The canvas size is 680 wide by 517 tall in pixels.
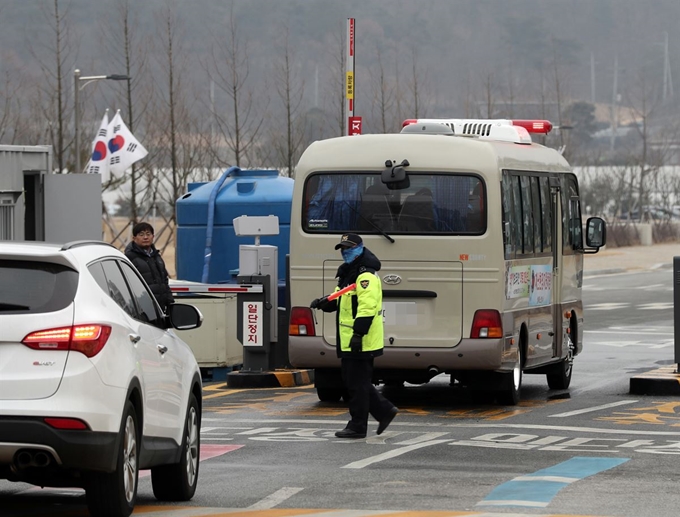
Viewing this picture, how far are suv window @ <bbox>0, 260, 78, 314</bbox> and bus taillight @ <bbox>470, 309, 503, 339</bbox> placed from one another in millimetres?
7976

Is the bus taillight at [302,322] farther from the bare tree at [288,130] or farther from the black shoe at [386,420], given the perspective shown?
the bare tree at [288,130]

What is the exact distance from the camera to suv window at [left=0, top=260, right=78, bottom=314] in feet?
25.5

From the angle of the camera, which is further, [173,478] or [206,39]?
[206,39]

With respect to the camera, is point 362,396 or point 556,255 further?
point 556,255

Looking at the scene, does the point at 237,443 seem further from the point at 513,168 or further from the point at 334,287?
the point at 513,168

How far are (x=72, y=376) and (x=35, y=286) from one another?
516mm

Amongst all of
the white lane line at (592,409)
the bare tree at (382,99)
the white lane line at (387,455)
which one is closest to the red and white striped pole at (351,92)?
the white lane line at (592,409)

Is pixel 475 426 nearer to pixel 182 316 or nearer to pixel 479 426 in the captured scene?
pixel 479 426

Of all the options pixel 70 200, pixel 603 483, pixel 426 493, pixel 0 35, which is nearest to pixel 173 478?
pixel 426 493

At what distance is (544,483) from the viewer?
10227 millimetres

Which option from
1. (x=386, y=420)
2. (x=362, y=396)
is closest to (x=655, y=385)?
(x=386, y=420)

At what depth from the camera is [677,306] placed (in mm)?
17219

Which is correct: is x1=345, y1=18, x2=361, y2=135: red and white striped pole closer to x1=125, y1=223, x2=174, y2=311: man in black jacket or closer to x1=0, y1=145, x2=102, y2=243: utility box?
x1=0, y1=145, x2=102, y2=243: utility box

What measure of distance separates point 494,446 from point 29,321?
559 cm
